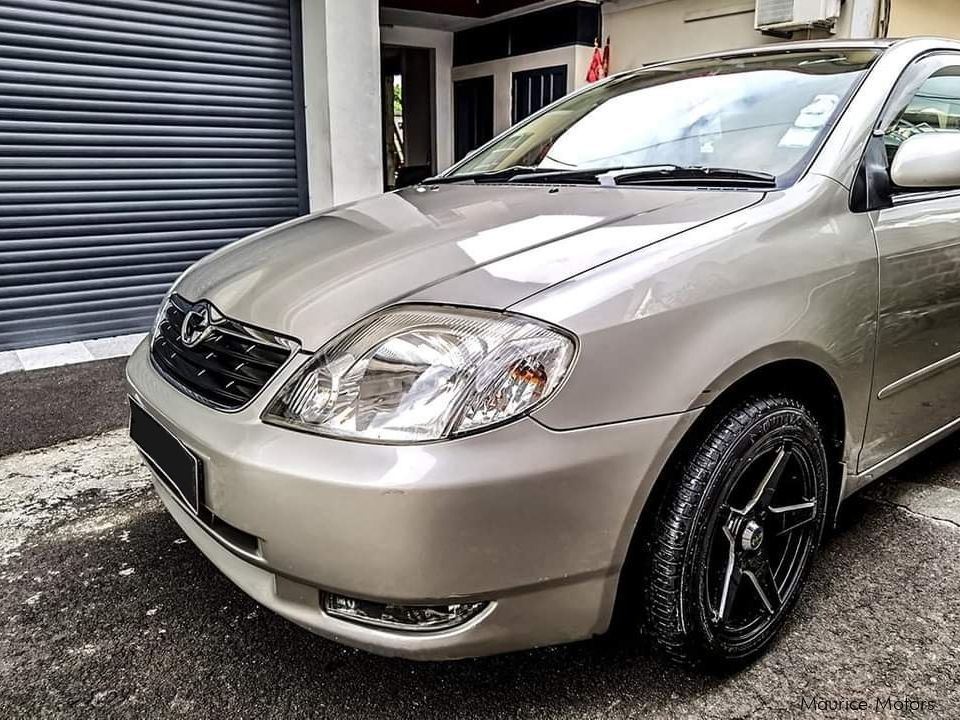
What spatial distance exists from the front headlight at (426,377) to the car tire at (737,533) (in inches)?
15.9

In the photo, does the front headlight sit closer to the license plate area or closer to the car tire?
the license plate area

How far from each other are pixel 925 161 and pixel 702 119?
62cm

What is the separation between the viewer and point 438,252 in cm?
171

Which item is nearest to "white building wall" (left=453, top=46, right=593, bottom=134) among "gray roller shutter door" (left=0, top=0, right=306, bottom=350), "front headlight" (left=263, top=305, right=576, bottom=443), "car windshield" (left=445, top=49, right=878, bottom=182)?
"gray roller shutter door" (left=0, top=0, right=306, bottom=350)

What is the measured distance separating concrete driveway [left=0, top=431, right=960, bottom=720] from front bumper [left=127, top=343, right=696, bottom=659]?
312 millimetres

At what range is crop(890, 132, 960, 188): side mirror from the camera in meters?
1.93

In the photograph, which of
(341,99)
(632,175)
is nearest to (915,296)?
(632,175)

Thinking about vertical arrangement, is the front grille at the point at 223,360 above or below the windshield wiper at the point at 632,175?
below

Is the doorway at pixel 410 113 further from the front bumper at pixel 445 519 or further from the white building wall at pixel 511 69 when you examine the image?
the front bumper at pixel 445 519

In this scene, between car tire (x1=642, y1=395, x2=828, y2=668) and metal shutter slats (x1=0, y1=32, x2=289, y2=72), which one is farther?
metal shutter slats (x1=0, y1=32, x2=289, y2=72)

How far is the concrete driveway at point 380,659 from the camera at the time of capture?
1674 millimetres

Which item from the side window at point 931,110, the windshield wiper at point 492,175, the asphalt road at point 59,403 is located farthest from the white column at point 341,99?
the side window at point 931,110

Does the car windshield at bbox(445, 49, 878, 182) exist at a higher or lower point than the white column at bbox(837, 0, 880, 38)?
lower

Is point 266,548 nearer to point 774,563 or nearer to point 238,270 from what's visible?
point 238,270
